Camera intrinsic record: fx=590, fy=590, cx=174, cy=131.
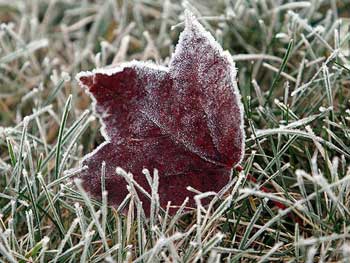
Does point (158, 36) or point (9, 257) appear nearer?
point (9, 257)

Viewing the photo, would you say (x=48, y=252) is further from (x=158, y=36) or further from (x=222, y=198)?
(x=158, y=36)

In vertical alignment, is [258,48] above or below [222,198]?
above

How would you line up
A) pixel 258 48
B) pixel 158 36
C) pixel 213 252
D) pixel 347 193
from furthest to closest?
pixel 158 36, pixel 258 48, pixel 347 193, pixel 213 252

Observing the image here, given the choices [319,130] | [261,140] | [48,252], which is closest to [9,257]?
[48,252]

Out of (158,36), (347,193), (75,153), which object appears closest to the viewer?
(347,193)
